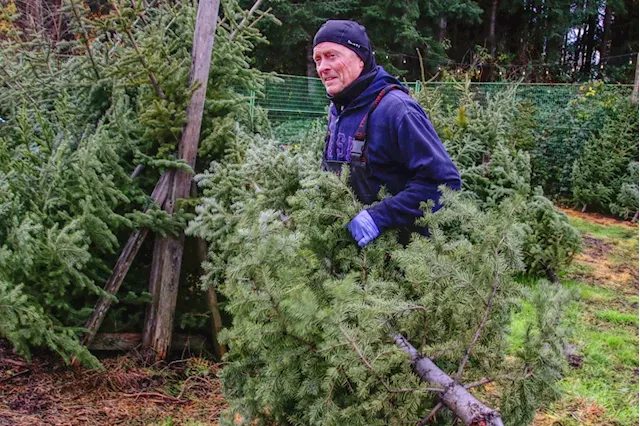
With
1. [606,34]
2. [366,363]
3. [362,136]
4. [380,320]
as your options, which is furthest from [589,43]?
[366,363]

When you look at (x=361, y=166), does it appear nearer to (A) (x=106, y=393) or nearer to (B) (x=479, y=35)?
(A) (x=106, y=393)

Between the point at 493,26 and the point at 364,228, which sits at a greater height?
the point at 493,26

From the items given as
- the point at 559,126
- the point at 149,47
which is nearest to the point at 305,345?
the point at 149,47

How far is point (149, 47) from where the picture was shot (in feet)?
13.3

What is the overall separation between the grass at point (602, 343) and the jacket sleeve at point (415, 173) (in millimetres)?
673

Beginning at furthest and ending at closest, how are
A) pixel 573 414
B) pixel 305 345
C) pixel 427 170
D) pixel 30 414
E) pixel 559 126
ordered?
pixel 559 126 → pixel 573 414 → pixel 30 414 → pixel 427 170 → pixel 305 345

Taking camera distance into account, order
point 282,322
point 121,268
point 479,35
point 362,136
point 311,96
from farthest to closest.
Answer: point 479,35
point 311,96
point 121,268
point 362,136
point 282,322

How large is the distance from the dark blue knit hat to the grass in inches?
53.9

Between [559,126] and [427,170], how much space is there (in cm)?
1064

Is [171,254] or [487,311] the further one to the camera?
[171,254]

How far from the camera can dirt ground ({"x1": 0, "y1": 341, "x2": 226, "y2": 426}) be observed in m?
3.56

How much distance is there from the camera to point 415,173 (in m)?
2.50

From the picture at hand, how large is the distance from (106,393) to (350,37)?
273 cm

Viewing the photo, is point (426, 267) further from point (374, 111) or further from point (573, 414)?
point (573, 414)
